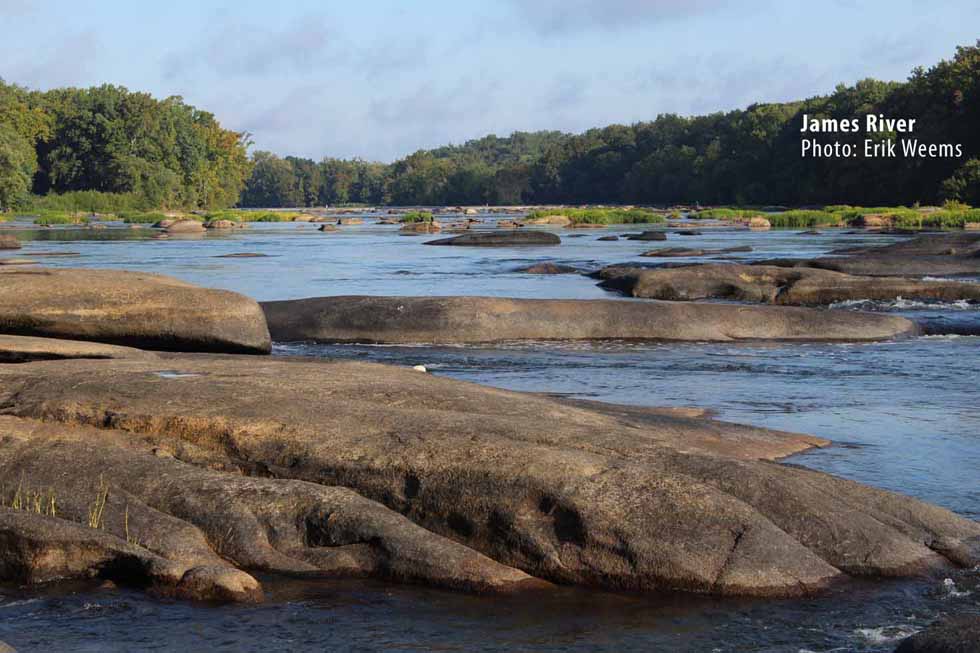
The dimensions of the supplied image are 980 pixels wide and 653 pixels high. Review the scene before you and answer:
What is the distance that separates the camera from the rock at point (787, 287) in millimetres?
27062

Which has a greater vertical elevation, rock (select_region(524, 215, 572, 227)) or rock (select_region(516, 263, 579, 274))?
rock (select_region(524, 215, 572, 227))

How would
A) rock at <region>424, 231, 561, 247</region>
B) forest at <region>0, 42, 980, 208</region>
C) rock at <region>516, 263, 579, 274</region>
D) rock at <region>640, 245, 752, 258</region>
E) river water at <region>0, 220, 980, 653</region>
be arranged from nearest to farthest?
river water at <region>0, 220, 980, 653</region> < rock at <region>516, 263, 579, 274</region> < rock at <region>640, 245, 752, 258</region> < rock at <region>424, 231, 561, 247</region> < forest at <region>0, 42, 980, 208</region>

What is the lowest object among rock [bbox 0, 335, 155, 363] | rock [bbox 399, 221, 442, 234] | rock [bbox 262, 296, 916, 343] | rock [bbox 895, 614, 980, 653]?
rock [bbox 895, 614, 980, 653]

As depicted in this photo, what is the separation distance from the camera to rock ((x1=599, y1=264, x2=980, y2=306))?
27062 mm

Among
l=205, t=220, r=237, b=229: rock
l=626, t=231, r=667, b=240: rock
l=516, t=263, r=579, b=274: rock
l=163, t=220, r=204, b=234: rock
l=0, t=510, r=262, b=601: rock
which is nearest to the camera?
l=0, t=510, r=262, b=601: rock

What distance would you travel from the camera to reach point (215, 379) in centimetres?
1095

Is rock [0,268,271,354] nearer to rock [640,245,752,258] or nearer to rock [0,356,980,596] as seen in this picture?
rock [0,356,980,596]

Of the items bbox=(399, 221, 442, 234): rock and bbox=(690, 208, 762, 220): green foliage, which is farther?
bbox=(690, 208, 762, 220): green foliage

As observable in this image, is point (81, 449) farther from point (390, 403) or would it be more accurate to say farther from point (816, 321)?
point (816, 321)

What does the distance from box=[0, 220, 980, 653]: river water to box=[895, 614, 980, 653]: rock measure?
0.38m

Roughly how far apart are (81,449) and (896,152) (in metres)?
117

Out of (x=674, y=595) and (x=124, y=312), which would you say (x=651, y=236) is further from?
(x=674, y=595)

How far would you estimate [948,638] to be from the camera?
6.45 metres

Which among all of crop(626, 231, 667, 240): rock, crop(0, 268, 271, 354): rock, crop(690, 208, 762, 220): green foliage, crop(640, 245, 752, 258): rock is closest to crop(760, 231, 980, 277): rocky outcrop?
crop(640, 245, 752, 258): rock
